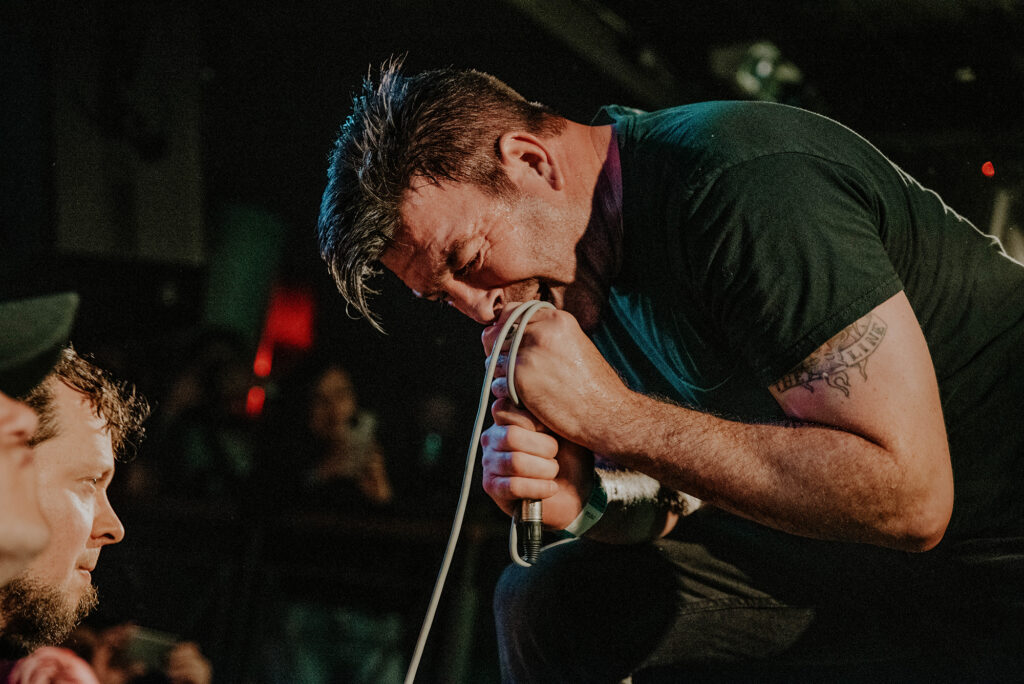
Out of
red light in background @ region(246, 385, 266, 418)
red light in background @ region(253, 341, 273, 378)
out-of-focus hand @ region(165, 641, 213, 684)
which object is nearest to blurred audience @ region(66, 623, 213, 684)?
out-of-focus hand @ region(165, 641, 213, 684)

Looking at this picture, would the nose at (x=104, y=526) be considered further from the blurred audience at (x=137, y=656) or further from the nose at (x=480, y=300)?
the blurred audience at (x=137, y=656)

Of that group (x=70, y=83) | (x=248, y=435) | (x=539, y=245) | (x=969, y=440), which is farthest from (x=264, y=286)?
(x=969, y=440)

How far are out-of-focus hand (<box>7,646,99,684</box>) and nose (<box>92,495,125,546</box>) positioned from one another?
0.90 feet

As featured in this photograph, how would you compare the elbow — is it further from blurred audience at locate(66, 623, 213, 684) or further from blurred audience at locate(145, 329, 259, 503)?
blurred audience at locate(145, 329, 259, 503)

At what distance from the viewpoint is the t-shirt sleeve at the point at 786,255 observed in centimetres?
103

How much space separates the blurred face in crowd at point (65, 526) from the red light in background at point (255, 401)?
1651 millimetres

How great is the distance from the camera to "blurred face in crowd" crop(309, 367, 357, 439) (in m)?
2.89

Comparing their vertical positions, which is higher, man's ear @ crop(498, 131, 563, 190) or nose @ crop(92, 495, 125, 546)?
man's ear @ crop(498, 131, 563, 190)

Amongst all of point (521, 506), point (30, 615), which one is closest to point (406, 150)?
point (521, 506)

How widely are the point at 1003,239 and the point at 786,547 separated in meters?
1.10

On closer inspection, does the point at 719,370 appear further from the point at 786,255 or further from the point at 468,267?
the point at 468,267

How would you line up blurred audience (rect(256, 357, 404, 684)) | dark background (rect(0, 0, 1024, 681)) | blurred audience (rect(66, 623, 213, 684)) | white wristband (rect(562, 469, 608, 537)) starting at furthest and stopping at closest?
blurred audience (rect(256, 357, 404, 684))
blurred audience (rect(66, 623, 213, 684))
dark background (rect(0, 0, 1024, 681))
white wristband (rect(562, 469, 608, 537))

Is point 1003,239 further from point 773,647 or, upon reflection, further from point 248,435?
point 248,435

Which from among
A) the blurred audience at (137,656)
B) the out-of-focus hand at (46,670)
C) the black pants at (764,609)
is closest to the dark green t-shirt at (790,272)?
the black pants at (764,609)
